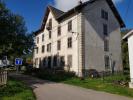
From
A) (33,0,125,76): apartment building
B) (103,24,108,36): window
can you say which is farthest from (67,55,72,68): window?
(103,24,108,36): window

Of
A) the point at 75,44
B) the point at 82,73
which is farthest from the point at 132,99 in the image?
the point at 75,44

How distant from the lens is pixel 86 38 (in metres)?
29.8

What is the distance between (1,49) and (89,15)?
13.4m

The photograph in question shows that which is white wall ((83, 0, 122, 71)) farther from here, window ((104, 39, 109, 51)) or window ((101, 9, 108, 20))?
window ((104, 39, 109, 51))

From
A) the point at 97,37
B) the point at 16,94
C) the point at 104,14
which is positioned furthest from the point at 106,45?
the point at 16,94

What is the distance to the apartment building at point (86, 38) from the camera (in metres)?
29.5

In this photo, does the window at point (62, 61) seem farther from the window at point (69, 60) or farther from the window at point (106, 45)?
the window at point (106, 45)

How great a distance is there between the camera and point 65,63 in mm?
32062

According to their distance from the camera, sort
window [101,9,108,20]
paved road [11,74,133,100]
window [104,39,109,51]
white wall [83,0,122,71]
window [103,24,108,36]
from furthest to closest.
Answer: window [101,9,108,20] → window [103,24,108,36] → window [104,39,109,51] → white wall [83,0,122,71] → paved road [11,74,133,100]

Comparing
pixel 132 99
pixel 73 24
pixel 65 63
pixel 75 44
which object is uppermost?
pixel 73 24

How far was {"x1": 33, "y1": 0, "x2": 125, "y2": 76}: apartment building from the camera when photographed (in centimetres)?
2953

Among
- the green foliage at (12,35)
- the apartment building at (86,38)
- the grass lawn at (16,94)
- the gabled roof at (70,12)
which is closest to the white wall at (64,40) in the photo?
the apartment building at (86,38)

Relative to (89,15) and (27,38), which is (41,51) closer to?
(27,38)

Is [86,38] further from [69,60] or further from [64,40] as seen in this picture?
[64,40]
